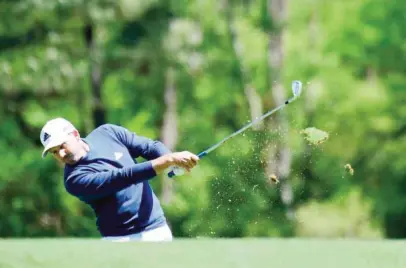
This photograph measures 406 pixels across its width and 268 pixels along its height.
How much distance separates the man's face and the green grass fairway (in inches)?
89.9

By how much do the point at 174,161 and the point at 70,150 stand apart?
2.20 ft

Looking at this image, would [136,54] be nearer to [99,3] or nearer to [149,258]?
[99,3]

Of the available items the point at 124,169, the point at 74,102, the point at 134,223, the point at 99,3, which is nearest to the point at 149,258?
the point at 124,169

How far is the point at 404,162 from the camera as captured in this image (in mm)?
30078

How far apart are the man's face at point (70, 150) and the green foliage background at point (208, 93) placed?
40.6 feet

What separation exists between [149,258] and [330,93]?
28.4 m

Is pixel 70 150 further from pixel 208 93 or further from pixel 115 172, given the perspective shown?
pixel 208 93

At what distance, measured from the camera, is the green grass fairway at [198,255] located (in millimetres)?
3893

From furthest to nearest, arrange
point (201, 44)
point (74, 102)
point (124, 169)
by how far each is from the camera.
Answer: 1. point (201, 44)
2. point (74, 102)
3. point (124, 169)

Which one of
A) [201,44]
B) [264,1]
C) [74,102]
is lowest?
[74,102]

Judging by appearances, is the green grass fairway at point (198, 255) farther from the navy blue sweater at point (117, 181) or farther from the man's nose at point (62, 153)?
the man's nose at point (62, 153)

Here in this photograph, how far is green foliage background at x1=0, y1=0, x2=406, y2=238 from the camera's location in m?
25.5

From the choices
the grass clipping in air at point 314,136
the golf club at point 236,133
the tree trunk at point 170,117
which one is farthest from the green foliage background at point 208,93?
the golf club at point 236,133

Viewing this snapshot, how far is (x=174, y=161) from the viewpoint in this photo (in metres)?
6.44
